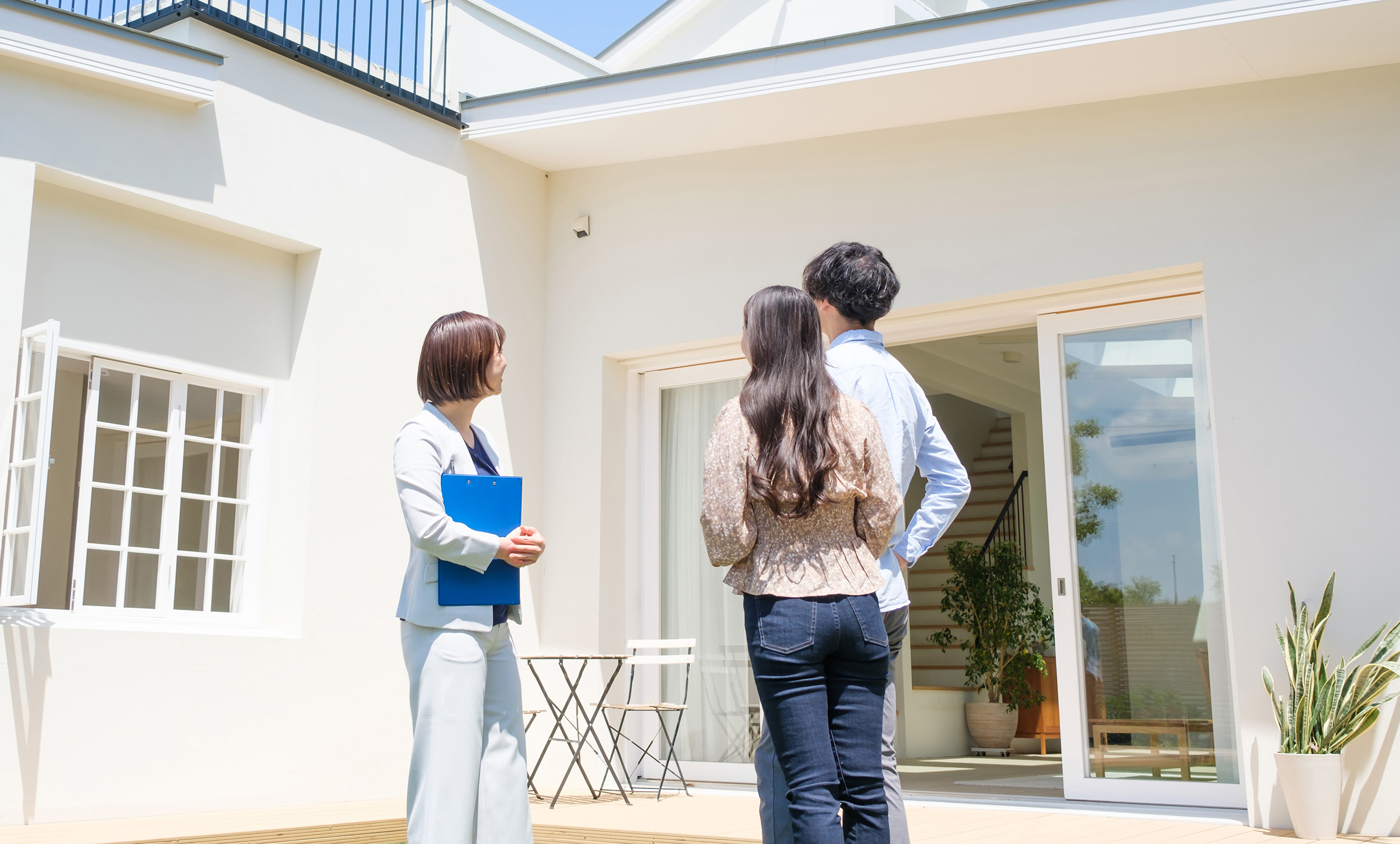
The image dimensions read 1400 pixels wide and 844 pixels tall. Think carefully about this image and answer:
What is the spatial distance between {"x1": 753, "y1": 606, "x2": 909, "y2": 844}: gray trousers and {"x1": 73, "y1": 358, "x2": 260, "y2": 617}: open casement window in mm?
3615

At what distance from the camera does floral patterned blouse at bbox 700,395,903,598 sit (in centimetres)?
210

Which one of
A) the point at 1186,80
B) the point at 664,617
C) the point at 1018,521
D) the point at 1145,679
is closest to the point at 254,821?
the point at 664,617

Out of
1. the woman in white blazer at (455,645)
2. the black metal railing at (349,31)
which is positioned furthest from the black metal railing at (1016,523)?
the woman in white blazer at (455,645)

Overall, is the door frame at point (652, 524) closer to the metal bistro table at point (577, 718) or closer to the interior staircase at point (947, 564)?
the metal bistro table at point (577, 718)

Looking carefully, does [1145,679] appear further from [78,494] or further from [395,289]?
[78,494]

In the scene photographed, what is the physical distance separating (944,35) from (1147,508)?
2189 mm

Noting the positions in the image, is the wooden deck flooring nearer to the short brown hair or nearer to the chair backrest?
the chair backrest

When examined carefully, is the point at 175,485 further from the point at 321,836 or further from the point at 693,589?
the point at 693,589

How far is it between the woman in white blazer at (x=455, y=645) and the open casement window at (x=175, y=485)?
115 inches

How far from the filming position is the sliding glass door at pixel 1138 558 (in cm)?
488

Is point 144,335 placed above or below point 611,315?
below

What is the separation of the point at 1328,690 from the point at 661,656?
3.12m

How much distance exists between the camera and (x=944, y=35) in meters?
4.93

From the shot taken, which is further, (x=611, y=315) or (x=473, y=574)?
(x=611, y=315)
